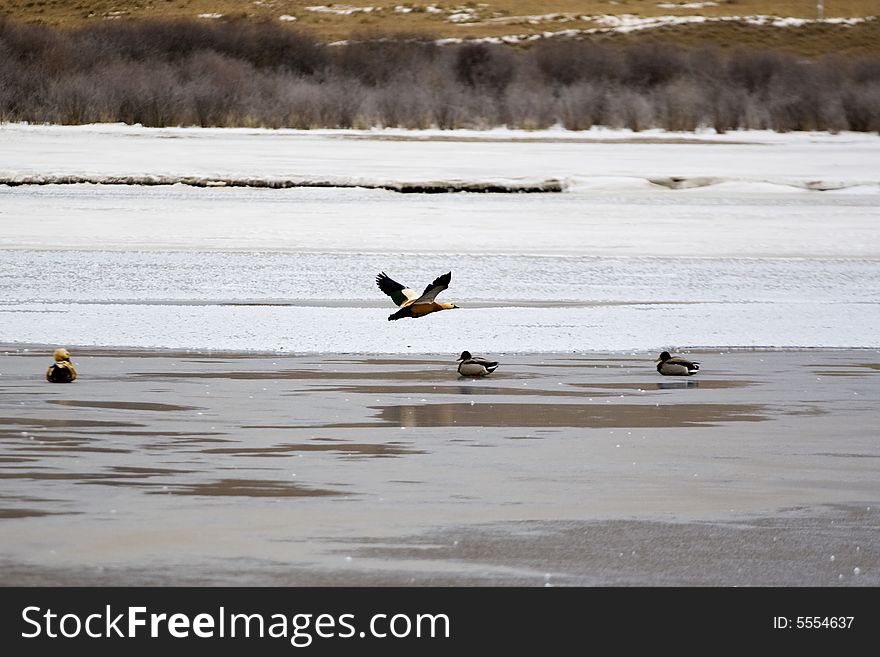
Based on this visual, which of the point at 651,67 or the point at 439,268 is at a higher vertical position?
the point at 439,268

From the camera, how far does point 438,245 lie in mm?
21531

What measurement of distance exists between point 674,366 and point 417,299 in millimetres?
2481

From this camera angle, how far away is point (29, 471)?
27.9ft

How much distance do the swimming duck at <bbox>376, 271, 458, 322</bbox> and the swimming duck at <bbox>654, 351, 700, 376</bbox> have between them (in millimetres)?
1969

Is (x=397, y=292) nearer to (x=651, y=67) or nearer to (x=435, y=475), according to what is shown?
(x=435, y=475)

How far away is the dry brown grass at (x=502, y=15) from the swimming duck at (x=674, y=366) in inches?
3849

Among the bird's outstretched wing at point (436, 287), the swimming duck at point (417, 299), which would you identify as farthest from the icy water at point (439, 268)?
the bird's outstretched wing at point (436, 287)

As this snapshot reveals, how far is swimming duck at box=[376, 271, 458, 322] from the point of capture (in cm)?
1343

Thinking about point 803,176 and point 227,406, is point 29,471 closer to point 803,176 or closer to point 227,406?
point 227,406

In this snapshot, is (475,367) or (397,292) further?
(397,292)

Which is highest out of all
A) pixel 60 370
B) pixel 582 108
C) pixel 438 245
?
pixel 60 370

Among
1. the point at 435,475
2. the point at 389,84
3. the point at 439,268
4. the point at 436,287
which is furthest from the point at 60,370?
the point at 389,84

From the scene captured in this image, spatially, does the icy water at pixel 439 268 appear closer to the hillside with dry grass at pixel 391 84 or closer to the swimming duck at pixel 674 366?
the swimming duck at pixel 674 366

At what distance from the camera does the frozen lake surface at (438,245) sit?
14.7 m
